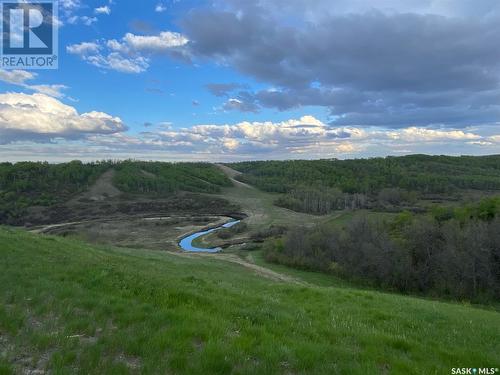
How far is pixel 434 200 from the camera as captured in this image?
149m

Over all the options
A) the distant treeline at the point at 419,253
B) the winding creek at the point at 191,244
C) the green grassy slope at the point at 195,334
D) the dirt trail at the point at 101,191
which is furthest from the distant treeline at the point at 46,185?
the green grassy slope at the point at 195,334

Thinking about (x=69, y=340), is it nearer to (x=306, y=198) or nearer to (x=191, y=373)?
(x=191, y=373)

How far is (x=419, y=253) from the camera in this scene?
54.4m

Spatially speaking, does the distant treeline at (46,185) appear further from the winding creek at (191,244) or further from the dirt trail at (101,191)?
the winding creek at (191,244)

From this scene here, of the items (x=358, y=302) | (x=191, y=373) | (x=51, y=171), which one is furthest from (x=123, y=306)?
(x=51, y=171)

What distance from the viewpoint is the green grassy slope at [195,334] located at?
21.6 ft

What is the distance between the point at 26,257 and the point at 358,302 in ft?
42.0

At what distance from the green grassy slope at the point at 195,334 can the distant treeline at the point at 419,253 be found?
4245 centimetres

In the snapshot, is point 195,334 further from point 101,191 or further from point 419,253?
point 101,191

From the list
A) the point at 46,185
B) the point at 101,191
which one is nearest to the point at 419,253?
the point at 101,191

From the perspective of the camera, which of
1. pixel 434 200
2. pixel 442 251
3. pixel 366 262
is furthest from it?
pixel 434 200

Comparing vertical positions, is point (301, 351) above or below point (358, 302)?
above

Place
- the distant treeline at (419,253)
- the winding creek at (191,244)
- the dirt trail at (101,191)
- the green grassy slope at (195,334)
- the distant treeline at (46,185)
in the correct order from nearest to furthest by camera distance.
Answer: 1. the green grassy slope at (195,334)
2. the distant treeline at (419,253)
3. the winding creek at (191,244)
4. the distant treeline at (46,185)
5. the dirt trail at (101,191)

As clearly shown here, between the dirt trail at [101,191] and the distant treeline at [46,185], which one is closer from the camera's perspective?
the distant treeline at [46,185]
